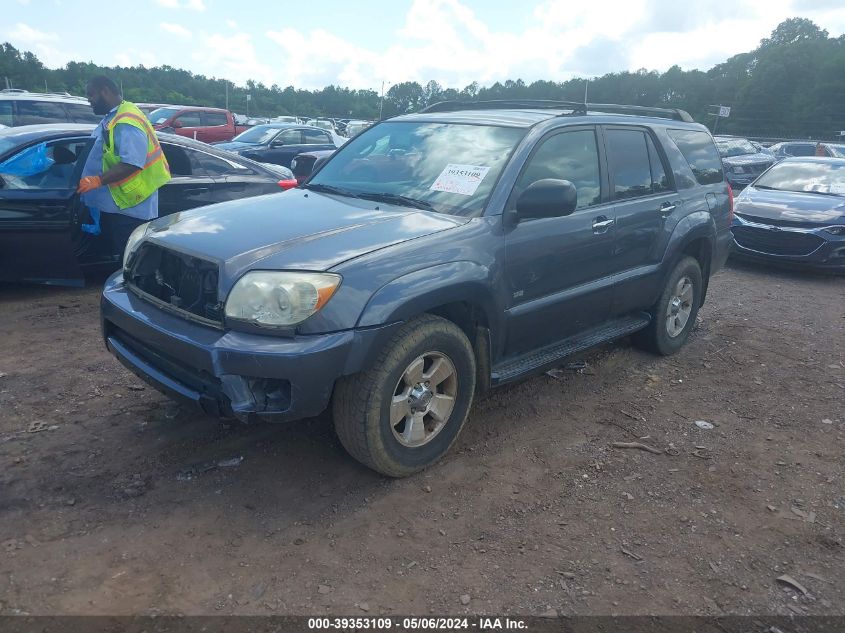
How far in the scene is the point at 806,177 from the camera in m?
9.34

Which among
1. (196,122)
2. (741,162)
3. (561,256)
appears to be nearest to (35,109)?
(196,122)

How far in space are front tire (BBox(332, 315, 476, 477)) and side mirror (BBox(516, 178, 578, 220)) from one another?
Answer: 764mm

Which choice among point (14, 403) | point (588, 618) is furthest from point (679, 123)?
point (14, 403)

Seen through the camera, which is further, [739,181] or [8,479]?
[739,181]

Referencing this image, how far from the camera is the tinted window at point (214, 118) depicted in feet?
59.2

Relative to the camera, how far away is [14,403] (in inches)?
155

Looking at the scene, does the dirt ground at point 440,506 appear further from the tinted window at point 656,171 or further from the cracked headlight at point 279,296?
the tinted window at point 656,171

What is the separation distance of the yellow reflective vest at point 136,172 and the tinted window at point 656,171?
3.88 meters

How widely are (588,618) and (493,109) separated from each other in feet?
11.3

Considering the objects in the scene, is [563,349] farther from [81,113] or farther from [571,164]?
[81,113]

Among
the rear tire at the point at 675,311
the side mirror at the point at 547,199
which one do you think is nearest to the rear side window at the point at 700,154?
the rear tire at the point at 675,311

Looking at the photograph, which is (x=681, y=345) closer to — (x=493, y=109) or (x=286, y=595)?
(x=493, y=109)

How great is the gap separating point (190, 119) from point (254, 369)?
16519 mm

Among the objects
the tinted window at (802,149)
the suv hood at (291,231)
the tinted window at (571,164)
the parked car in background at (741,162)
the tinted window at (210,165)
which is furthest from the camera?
the tinted window at (802,149)
